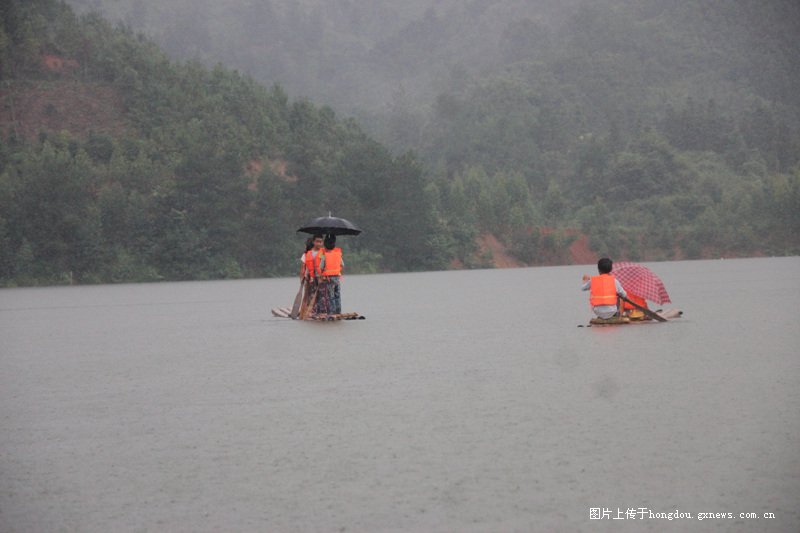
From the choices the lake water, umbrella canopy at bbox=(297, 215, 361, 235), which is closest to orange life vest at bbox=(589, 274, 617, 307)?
the lake water

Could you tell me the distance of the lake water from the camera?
20.8 feet

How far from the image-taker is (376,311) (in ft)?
86.8

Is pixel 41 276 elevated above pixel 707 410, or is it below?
above

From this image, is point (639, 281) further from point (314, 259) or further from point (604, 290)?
point (314, 259)

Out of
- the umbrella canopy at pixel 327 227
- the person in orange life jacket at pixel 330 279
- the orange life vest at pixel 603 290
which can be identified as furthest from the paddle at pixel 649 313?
the umbrella canopy at pixel 327 227

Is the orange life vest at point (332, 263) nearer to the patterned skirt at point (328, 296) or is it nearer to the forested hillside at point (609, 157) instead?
the patterned skirt at point (328, 296)

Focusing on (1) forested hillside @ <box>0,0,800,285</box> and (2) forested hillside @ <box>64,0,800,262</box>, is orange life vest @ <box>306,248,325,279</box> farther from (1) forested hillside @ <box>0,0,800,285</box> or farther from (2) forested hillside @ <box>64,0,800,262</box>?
(2) forested hillside @ <box>64,0,800,262</box>

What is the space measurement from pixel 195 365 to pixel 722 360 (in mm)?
6180

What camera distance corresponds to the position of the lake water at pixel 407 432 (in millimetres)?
6328

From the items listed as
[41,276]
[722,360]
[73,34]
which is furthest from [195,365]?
[73,34]

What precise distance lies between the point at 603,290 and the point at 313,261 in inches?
223

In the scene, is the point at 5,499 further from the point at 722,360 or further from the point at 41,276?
the point at 41,276

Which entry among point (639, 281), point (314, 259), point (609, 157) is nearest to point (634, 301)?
point (639, 281)

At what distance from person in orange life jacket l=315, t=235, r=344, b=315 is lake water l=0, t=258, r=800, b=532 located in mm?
4030
